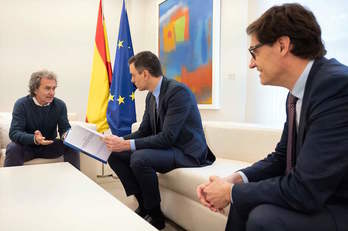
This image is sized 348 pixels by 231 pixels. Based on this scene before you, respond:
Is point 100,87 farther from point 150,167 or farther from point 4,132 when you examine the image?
point 150,167

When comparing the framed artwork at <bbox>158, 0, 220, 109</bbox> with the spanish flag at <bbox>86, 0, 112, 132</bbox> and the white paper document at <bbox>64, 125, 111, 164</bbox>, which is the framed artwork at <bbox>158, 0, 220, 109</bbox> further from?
the white paper document at <bbox>64, 125, 111, 164</bbox>

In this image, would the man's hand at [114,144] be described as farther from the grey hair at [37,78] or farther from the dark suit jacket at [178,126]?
the grey hair at [37,78]

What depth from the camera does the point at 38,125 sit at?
7.91 feet

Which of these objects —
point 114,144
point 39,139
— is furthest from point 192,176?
point 39,139

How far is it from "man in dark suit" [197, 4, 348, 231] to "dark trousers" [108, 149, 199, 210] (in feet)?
2.48

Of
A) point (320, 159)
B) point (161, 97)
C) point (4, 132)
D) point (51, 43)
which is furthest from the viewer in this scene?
point (51, 43)

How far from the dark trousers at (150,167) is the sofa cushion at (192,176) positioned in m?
0.07

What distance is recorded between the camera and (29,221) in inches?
39.5

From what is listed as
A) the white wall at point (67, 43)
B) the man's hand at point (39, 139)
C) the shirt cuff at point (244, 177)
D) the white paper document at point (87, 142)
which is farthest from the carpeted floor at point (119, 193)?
the white wall at point (67, 43)

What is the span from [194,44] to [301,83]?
2.40 metres

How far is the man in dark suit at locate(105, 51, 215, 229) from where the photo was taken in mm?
1776

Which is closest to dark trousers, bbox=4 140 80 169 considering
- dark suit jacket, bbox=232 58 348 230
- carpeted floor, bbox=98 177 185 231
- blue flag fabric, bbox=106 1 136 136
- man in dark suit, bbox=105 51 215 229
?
carpeted floor, bbox=98 177 185 231

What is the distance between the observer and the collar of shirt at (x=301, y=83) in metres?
0.94

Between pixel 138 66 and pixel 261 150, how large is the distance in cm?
97
